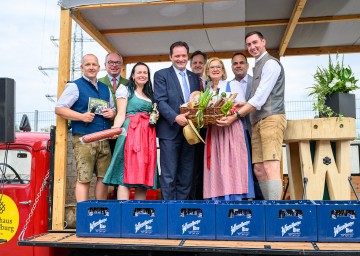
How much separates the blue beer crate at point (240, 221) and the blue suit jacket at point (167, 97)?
1066 millimetres

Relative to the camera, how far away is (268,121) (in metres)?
3.77

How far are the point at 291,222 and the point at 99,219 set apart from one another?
1.47 meters

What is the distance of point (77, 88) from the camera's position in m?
Result: 3.87

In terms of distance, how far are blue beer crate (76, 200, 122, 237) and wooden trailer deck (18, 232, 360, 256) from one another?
0.22 ft

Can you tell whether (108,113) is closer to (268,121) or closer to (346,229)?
(268,121)

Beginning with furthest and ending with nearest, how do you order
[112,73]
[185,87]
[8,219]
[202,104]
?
1. [112,73]
2. [185,87]
3. [8,219]
4. [202,104]

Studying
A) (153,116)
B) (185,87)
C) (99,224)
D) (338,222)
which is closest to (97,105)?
(153,116)

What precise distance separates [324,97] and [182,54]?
4.86 ft

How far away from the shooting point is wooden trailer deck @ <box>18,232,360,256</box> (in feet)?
9.47

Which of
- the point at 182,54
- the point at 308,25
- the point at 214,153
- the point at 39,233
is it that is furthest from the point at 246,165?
the point at 308,25

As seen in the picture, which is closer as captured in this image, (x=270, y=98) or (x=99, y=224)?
(x=99, y=224)

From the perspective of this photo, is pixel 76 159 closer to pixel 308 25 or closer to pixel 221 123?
pixel 221 123

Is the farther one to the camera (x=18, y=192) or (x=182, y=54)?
(x=182, y=54)

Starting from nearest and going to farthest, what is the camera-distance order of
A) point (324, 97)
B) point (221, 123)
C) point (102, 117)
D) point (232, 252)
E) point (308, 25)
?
point (232, 252) → point (221, 123) → point (102, 117) → point (324, 97) → point (308, 25)
